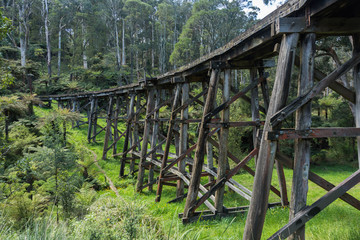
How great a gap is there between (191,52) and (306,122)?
891 inches

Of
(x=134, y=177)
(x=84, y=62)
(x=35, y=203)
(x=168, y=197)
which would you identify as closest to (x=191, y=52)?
(x=84, y=62)

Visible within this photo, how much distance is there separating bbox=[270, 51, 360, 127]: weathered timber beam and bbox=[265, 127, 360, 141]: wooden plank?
0.42 feet

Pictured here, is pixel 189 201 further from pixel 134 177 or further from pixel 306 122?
Answer: pixel 134 177

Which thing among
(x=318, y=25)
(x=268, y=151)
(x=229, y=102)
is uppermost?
(x=318, y=25)

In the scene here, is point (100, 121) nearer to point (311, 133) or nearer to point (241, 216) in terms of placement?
point (241, 216)

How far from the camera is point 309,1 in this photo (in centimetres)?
250

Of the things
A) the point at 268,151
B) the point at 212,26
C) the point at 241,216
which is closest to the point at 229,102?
the point at 268,151

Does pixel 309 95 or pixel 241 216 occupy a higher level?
pixel 309 95

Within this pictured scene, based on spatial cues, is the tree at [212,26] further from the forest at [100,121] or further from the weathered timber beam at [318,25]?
the weathered timber beam at [318,25]

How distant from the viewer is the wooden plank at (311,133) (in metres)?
2.64

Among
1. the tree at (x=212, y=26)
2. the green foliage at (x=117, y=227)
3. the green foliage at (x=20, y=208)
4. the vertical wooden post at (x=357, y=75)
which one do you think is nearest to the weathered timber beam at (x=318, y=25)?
the vertical wooden post at (x=357, y=75)

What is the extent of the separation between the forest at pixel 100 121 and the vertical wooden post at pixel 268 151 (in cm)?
47

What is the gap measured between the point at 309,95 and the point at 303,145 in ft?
1.83

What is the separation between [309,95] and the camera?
2.59 metres
